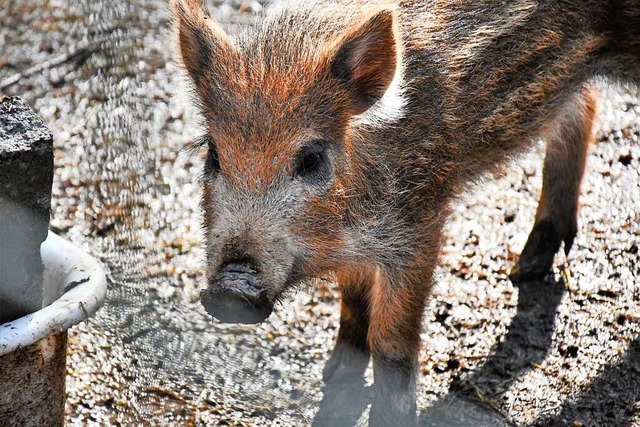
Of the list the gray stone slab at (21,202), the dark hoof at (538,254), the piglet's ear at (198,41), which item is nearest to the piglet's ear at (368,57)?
the piglet's ear at (198,41)

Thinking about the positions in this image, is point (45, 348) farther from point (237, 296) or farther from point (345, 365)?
point (345, 365)

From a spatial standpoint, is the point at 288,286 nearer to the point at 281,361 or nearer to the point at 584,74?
the point at 281,361

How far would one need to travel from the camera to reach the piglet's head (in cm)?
265

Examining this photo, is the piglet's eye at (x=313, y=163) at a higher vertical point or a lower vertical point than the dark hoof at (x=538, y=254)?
higher

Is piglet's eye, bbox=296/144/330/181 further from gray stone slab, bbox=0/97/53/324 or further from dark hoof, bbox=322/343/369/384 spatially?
dark hoof, bbox=322/343/369/384

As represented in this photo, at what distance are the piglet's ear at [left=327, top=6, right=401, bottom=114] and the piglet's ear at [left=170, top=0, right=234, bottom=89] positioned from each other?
1.16ft

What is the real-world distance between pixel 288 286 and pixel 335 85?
0.63 meters

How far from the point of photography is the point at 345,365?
3.45 metres

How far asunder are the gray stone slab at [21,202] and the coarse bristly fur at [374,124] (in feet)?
1.61

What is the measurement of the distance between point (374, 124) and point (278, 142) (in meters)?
0.38

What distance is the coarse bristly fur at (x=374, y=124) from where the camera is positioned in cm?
275

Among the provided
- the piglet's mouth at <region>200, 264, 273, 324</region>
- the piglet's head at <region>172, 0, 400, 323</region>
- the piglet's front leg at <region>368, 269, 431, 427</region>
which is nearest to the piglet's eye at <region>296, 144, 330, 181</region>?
the piglet's head at <region>172, 0, 400, 323</region>

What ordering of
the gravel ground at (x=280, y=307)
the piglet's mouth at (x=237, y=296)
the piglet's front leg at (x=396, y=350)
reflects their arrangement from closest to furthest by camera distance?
A: the piglet's mouth at (x=237, y=296)
the piglet's front leg at (x=396, y=350)
the gravel ground at (x=280, y=307)

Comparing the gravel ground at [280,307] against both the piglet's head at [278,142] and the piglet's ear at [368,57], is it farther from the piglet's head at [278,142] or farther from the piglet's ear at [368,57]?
the piglet's ear at [368,57]
